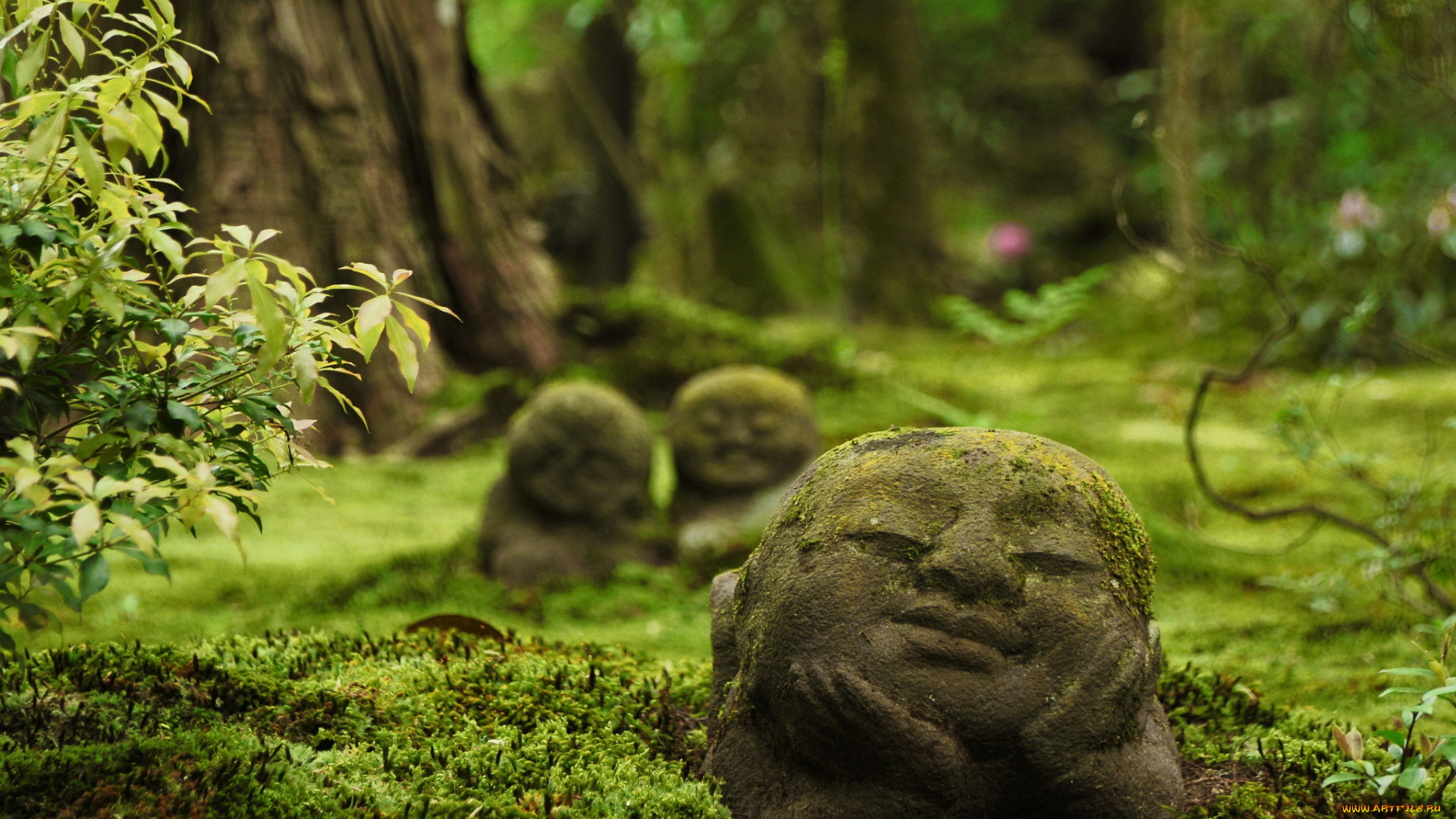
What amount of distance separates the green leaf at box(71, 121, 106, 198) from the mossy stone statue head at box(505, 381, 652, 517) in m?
3.43

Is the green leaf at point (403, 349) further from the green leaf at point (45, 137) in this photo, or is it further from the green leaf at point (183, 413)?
the green leaf at point (45, 137)

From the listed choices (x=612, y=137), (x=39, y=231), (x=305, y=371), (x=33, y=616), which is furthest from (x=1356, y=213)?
(x=612, y=137)

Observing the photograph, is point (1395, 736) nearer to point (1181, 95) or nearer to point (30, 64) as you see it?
point (30, 64)

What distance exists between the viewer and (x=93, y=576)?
5.81 ft

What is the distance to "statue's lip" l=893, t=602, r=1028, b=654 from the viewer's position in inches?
86.7

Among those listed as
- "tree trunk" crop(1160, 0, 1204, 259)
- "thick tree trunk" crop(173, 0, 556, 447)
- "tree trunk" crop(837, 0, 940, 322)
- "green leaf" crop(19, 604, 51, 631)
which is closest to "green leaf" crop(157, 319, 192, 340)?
"green leaf" crop(19, 604, 51, 631)

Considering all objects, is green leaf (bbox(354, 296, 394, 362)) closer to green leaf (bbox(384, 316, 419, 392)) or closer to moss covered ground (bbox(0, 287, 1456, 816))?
green leaf (bbox(384, 316, 419, 392))

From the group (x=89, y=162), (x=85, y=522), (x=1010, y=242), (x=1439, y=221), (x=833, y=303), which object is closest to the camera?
(x=85, y=522)

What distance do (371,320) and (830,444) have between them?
16.2ft

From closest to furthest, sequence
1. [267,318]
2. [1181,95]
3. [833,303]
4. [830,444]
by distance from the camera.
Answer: [267,318] < [830,444] < [1181,95] < [833,303]

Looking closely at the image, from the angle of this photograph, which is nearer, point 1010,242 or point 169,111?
point 169,111

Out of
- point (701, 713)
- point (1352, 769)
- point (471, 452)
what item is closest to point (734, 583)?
point (701, 713)

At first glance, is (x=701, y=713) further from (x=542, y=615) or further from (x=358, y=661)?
(x=542, y=615)

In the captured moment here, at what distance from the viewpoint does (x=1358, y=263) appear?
365 inches
